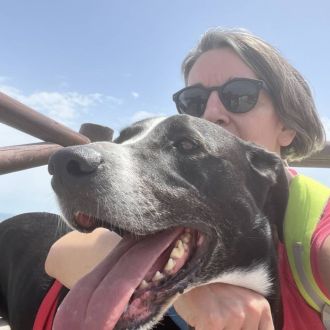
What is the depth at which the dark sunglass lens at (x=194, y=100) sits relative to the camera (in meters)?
→ 3.21

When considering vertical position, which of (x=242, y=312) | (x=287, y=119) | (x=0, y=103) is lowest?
(x=242, y=312)

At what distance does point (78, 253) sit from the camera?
2.10 metres

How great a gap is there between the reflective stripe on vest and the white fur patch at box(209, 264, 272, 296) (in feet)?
0.63

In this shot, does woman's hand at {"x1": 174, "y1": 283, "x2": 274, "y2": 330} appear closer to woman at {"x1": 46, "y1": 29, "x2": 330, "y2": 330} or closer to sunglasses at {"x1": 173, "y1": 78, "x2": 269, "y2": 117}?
woman at {"x1": 46, "y1": 29, "x2": 330, "y2": 330}

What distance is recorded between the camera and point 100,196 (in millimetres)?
1767

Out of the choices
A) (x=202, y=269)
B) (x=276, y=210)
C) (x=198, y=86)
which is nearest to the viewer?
(x=202, y=269)

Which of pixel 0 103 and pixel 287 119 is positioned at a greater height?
pixel 0 103

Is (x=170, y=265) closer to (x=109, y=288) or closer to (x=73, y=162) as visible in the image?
(x=109, y=288)

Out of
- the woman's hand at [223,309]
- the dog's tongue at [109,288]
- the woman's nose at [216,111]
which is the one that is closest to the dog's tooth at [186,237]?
the dog's tongue at [109,288]

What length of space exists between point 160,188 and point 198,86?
1.44m

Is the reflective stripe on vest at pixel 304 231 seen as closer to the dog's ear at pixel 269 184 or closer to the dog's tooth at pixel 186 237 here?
the dog's ear at pixel 269 184

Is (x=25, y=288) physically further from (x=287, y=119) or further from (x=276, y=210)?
(x=287, y=119)

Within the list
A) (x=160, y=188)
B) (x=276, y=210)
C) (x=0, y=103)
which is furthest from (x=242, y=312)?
(x=0, y=103)

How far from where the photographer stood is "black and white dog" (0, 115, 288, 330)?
170 cm
